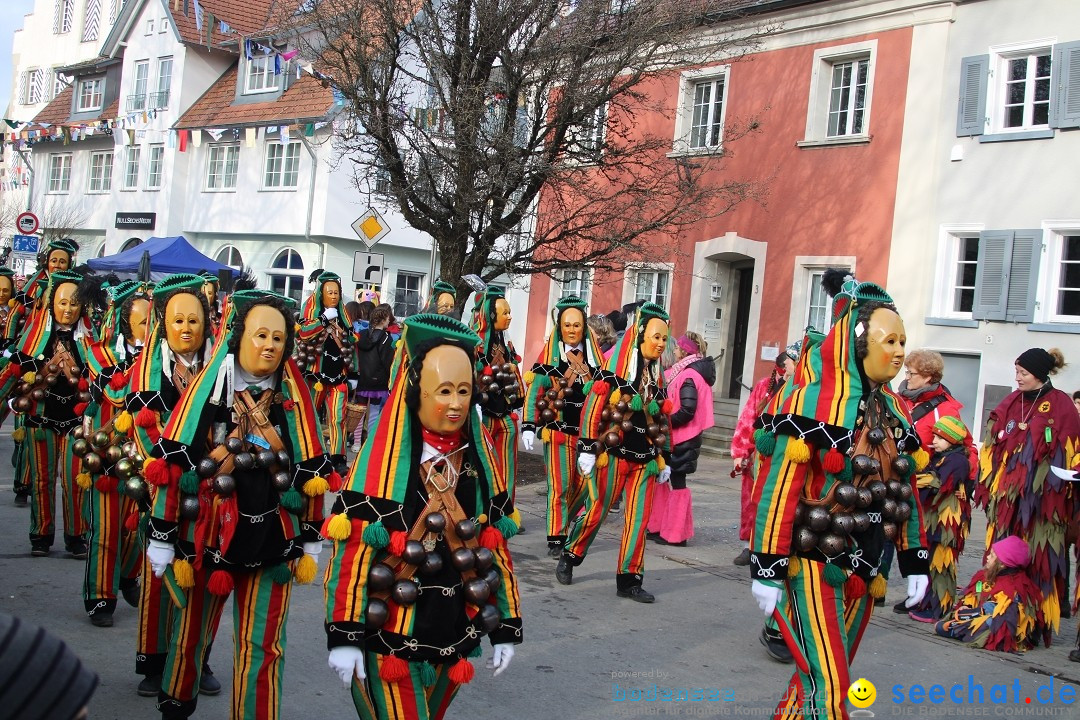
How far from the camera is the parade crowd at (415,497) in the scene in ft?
12.0

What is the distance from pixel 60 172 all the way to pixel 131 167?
564 centimetres

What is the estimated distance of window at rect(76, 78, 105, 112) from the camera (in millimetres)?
38000

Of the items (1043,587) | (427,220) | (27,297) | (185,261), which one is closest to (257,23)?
(185,261)

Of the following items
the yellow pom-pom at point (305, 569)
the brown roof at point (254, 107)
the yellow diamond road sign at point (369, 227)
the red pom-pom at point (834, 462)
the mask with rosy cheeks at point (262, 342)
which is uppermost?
the brown roof at point (254, 107)

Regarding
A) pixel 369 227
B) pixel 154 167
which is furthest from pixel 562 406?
pixel 154 167

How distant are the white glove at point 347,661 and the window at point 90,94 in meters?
39.0

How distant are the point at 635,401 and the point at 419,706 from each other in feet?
14.2

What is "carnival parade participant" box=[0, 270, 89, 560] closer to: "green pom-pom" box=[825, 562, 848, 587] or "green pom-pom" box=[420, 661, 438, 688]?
"green pom-pom" box=[420, 661, 438, 688]

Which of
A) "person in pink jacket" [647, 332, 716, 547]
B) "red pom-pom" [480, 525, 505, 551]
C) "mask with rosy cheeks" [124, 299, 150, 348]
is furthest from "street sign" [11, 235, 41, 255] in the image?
"red pom-pom" [480, 525, 505, 551]

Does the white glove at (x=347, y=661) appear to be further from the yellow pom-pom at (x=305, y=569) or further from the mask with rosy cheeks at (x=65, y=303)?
the mask with rosy cheeks at (x=65, y=303)

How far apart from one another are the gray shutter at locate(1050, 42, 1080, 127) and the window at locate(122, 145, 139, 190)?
29.1m

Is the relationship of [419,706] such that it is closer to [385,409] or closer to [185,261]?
[385,409]

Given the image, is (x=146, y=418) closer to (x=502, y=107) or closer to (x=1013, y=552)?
(x=1013, y=552)

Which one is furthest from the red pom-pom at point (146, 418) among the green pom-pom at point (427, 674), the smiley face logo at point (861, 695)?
the smiley face logo at point (861, 695)
